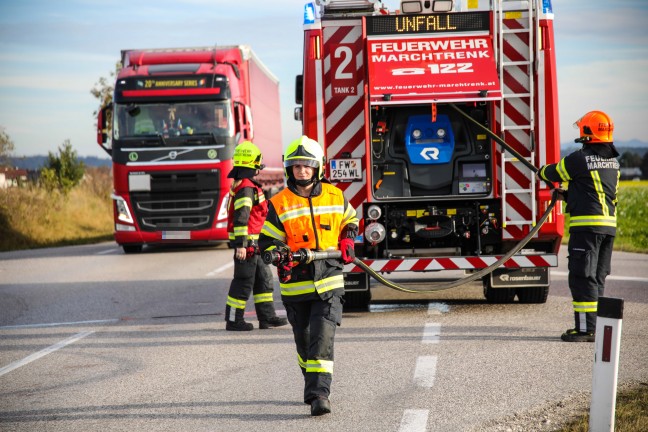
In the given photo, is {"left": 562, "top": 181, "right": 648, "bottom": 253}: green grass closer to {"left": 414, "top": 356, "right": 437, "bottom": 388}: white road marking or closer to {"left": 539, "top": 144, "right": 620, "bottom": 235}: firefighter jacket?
{"left": 539, "top": 144, "right": 620, "bottom": 235}: firefighter jacket

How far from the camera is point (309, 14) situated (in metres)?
10.8

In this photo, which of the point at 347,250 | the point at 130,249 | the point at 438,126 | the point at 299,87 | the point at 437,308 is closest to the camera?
the point at 347,250

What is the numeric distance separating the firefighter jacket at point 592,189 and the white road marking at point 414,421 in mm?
3342

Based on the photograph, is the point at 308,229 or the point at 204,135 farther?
the point at 204,135

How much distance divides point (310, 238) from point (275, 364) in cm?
182

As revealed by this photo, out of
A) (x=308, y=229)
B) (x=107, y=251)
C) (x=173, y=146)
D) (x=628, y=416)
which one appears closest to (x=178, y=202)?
(x=173, y=146)

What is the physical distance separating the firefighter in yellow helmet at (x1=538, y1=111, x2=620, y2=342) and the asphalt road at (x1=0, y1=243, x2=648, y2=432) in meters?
0.52

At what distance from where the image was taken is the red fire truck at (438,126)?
10.6 meters

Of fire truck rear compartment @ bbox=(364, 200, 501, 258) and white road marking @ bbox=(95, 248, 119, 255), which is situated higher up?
fire truck rear compartment @ bbox=(364, 200, 501, 258)

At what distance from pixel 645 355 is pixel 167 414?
382 cm

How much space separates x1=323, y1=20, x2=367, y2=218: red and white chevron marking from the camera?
1079 centimetres

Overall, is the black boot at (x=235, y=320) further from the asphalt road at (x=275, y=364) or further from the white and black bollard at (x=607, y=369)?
the white and black bollard at (x=607, y=369)

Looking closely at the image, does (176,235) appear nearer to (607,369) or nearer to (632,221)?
(632,221)

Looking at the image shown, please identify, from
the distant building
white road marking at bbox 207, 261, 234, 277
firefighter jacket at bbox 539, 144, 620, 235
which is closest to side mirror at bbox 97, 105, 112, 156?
white road marking at bbox 207, 261, 234, 277
